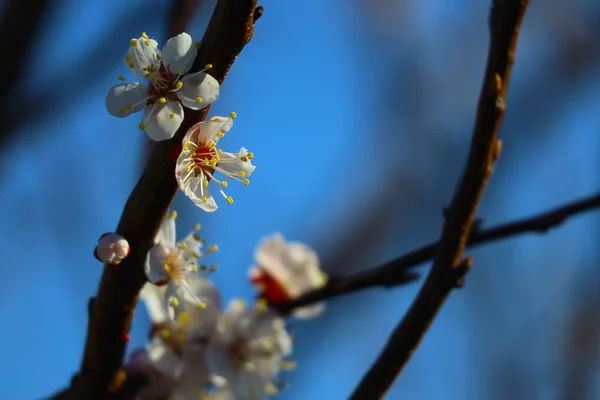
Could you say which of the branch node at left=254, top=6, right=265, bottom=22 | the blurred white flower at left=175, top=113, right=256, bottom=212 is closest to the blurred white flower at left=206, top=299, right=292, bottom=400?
the blurred white flower at left=175, top=113, right=256, bottom=212

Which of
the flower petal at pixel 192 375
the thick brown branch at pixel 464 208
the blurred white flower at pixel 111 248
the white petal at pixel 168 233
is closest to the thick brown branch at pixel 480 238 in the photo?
the thick brown branch at pixel 464 208

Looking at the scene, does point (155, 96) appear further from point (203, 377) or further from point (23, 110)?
point (23, 110)

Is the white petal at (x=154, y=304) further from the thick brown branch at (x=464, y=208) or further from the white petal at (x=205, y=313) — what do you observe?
the thick brown branch at (x=464, y=208)

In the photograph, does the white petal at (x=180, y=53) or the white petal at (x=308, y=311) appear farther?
the white petal at (x=308, y=311)

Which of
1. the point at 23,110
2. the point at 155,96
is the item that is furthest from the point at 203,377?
the point at 23,110

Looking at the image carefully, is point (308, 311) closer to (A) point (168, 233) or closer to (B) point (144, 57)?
(A) point (168, 233)

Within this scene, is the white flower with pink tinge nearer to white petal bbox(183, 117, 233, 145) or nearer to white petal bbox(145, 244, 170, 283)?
white petal bbox(145, 244, 170, 283)

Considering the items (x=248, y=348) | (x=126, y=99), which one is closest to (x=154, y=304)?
(x=248, y=348)
